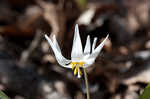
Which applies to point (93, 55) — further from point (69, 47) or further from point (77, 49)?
point (69, 47)

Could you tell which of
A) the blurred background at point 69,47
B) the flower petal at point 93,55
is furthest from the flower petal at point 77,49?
the blurred background at point 69,47

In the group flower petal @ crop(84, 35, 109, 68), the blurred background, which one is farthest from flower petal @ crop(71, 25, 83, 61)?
the blurred background

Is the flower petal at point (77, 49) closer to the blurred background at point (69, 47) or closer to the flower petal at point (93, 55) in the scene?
the flower petal at point (93, 55)

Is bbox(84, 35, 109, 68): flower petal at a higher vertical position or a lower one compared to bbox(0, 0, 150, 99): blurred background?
lower

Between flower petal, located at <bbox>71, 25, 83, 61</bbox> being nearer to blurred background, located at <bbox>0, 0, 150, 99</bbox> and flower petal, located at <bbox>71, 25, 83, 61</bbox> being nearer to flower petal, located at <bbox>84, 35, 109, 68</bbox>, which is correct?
flower petal, located at <bbox>84, 35, 109, 68</bbox>

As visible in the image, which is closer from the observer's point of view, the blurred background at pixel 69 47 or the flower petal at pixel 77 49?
the flower petal at pixel 77 49

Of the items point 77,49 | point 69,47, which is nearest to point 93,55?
point 77,49

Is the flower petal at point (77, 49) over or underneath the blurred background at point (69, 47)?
underneath

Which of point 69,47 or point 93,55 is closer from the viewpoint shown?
point 93,55
